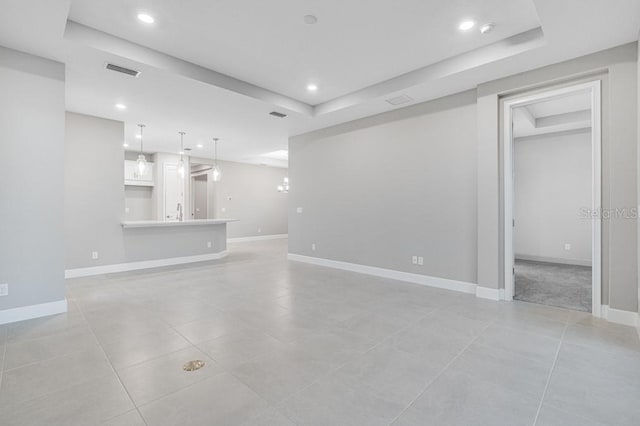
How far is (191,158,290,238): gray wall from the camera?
10359mm

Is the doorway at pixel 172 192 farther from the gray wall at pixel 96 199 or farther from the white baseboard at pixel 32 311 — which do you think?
the white baseboard at pixel 32 311

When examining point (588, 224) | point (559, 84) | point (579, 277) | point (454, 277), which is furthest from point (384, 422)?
point (588, 224)

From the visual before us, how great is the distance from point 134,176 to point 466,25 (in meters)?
8.66

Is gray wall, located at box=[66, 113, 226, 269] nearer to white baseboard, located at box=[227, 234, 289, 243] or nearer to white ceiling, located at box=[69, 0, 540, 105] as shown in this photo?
white ceiling, located at box=[69, 0, 540, 105]

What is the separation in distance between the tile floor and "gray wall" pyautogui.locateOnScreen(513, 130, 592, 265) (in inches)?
156

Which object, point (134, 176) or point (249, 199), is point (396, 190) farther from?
point (134, 176)

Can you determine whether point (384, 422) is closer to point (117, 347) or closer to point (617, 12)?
point (117, 347)

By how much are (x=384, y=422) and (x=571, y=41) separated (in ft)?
12.6

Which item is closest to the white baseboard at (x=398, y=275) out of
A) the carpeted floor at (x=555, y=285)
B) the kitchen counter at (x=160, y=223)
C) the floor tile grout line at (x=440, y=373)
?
the carpeted floor at (x=555, y=285)

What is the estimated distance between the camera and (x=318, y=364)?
2293 mm

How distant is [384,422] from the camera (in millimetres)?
1665

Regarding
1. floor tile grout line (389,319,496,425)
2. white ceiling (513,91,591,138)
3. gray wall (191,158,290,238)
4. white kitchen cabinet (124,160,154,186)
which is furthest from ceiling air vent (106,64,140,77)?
gray wall (191,158,290,238)

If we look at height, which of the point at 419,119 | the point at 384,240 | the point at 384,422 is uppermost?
the point at 419,119

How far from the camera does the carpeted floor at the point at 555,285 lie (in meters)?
3.86
